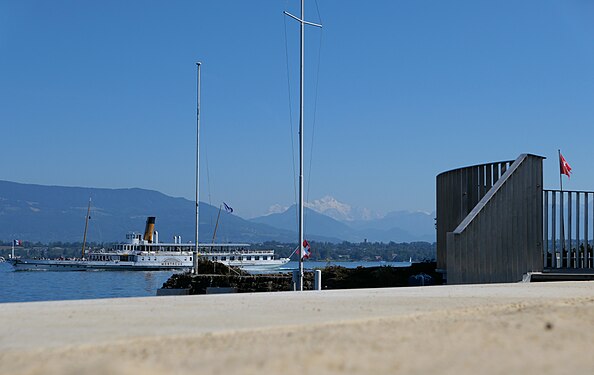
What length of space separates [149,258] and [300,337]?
98.2 m

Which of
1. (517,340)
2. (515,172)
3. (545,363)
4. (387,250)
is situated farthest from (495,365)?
(387,250)

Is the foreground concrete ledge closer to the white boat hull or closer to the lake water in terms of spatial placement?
the lake water

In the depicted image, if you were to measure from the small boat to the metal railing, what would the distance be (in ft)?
259

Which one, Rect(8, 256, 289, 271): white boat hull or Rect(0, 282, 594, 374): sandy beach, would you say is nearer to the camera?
Rect(0, 282, 594, 374): sandy beach

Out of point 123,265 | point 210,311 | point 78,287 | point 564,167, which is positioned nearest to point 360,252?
point 123,265

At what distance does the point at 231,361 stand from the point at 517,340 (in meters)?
2.54

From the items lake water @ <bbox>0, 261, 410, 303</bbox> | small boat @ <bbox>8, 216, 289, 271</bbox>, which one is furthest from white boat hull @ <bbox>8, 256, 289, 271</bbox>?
lake water @ <bbox>0, 261, 410, 303</bbox>

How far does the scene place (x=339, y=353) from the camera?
693 centimetres

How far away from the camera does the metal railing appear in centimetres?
1972

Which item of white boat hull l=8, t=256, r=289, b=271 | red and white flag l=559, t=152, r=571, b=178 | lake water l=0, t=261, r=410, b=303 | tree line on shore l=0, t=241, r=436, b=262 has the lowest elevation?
lake water l=0, t=261, r=410, b=303

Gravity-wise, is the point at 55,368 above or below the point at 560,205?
below

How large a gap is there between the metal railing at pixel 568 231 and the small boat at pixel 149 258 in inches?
3106

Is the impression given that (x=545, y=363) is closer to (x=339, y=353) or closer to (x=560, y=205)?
(x=339, y=353)

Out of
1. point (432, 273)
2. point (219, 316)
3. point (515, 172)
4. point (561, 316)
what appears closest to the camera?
point (561, 316)
